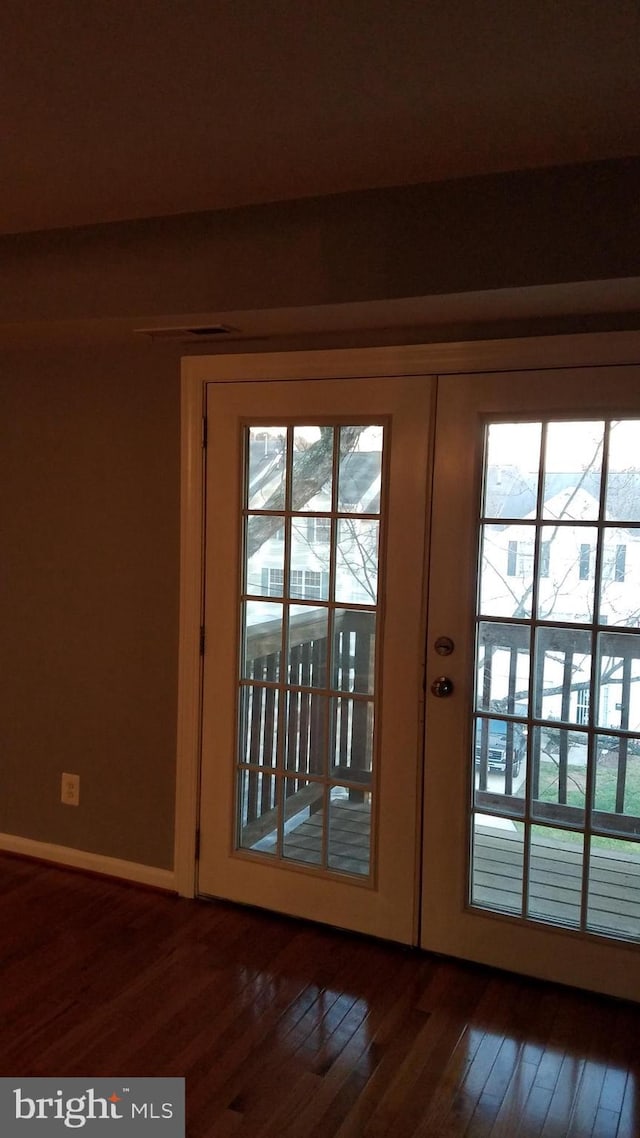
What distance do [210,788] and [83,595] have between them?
91cm

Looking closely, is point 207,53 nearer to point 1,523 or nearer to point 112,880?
point 1,523

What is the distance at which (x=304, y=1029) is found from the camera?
2.49 m

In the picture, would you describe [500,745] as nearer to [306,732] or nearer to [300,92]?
[306,732]

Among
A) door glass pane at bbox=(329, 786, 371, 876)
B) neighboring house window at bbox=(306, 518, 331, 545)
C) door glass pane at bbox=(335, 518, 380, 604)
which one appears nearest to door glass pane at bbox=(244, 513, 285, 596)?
neighboring house window at bbox=(306, 518, 331, 545)

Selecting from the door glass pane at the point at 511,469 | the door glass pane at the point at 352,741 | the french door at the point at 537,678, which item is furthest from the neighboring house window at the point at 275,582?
the door glass pane at the point at 511,469

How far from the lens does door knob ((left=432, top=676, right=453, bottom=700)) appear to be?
2.83 m

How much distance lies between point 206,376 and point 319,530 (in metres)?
0.71

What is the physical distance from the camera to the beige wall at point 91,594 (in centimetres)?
329

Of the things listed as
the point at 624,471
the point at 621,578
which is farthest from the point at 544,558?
the point at 624,471

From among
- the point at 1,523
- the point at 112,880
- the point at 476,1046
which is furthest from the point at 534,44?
the point at 112,880

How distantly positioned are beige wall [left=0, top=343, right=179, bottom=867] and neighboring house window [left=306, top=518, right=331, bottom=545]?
0.56 m

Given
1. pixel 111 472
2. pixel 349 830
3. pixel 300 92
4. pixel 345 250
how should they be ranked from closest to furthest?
pixel 300 92 < pixel 345 250 < pixel 349 830 < pixel 111 472

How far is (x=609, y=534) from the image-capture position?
2.60m

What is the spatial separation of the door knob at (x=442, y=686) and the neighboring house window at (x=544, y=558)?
1.52ft
